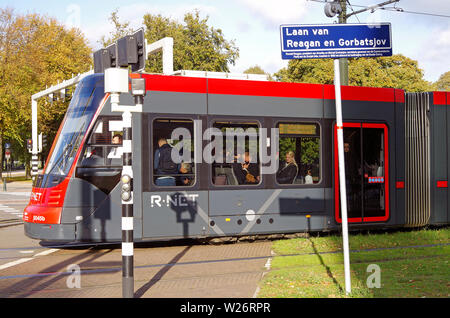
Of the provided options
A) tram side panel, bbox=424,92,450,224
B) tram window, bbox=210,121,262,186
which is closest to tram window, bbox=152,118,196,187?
tram window, bbox=210,121,262,186

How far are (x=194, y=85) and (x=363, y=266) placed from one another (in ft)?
15.3

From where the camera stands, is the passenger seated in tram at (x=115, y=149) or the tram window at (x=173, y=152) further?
the tram window at (x=173, y=152)

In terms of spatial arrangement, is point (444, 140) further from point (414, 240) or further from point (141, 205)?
point (141, 205)

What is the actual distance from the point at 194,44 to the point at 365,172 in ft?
105

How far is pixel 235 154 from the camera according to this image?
11125 millimetres

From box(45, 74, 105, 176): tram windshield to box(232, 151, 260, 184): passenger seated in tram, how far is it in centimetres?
294

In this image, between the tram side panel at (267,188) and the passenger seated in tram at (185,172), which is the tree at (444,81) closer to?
the tram side panel at (267,188)

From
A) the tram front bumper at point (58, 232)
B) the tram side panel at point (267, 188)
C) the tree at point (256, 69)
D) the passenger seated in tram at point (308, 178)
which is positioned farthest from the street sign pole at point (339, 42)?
the tree at point (256, 69)

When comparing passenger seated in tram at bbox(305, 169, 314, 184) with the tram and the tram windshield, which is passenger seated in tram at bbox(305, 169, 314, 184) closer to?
the tram

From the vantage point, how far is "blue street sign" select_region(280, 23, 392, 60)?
259 inches

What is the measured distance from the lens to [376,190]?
1233cm

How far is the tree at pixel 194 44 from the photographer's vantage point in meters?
41.7

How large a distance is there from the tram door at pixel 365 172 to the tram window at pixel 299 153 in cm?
49

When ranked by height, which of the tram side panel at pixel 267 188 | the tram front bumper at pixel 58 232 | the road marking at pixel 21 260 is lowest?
the road marking at pixel 21 260
